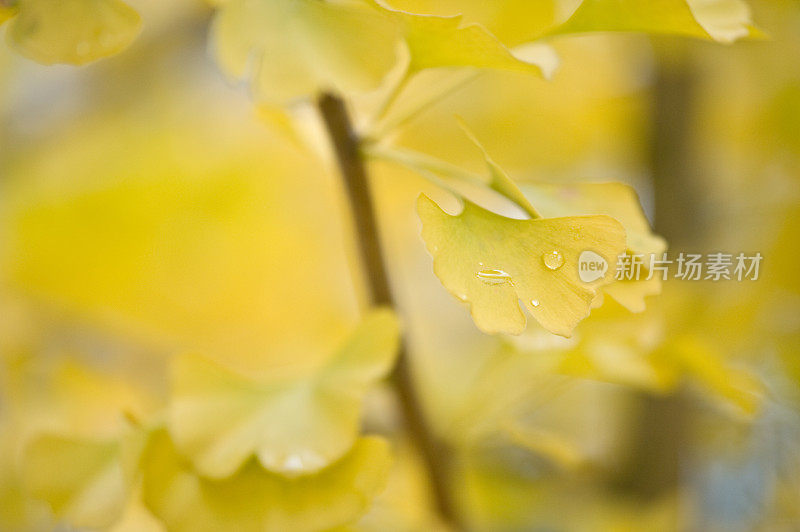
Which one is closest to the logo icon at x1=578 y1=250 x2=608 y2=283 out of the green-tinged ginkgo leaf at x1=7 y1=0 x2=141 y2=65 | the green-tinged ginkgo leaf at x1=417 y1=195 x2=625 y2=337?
the green-tinged ginkgo leaf at x1=417 y1=195 x2=625 y2=337

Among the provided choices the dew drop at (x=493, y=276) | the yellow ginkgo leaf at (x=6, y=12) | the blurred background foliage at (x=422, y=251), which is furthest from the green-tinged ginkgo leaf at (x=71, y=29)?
the blurred background foliage at (x=422, y=251)

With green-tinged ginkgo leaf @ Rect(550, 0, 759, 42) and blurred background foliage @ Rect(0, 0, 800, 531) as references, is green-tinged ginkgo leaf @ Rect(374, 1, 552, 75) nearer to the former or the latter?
green-tinged ginkgo leaf @ Rect(550, 0, 759, 42)

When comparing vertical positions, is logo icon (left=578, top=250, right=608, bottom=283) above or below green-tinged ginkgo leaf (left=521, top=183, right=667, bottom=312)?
above

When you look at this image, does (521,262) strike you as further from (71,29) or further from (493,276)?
(71,29)

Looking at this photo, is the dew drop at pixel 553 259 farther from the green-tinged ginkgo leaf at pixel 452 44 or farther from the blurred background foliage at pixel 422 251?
the blurred background foliage at pixel 422 251

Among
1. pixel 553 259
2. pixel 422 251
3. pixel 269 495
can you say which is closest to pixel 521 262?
pixel 553 259

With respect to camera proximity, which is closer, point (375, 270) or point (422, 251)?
point (375, 270)
